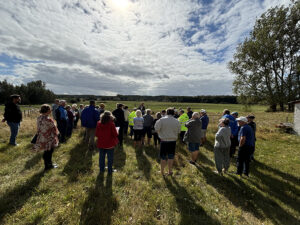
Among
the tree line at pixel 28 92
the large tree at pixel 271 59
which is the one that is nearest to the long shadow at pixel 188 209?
the large tree at pixel 271 59

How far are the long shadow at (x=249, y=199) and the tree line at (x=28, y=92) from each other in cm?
7886

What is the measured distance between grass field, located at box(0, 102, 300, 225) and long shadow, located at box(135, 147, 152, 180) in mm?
40

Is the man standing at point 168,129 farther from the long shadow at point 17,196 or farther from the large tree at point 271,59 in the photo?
the large tree at point 271,59

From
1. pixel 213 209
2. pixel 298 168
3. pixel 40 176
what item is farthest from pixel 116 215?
pixel 298 168

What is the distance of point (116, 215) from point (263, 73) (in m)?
26.8

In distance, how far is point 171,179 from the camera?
4367 mm

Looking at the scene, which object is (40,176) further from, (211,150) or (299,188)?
(299,188)

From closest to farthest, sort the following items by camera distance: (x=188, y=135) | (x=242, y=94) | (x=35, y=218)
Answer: (x=35, y=218) < (x=188, y=135) < (x=242, y=94)

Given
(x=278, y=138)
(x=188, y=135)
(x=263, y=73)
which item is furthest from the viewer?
(x=263, y=73)

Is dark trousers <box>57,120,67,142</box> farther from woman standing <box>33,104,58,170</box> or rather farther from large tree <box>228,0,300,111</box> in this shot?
large tree <box>228,0,300,111</box>

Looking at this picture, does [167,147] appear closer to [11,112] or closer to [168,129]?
[168,129]

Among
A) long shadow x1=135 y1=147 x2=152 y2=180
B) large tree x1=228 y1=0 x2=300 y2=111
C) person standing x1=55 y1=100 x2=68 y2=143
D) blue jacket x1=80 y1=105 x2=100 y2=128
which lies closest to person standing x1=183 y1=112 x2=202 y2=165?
long shadow x1=135 y1=147 x2=152 y2=180

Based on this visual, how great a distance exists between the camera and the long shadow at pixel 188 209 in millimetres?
2849

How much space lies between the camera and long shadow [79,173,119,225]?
2707mm
